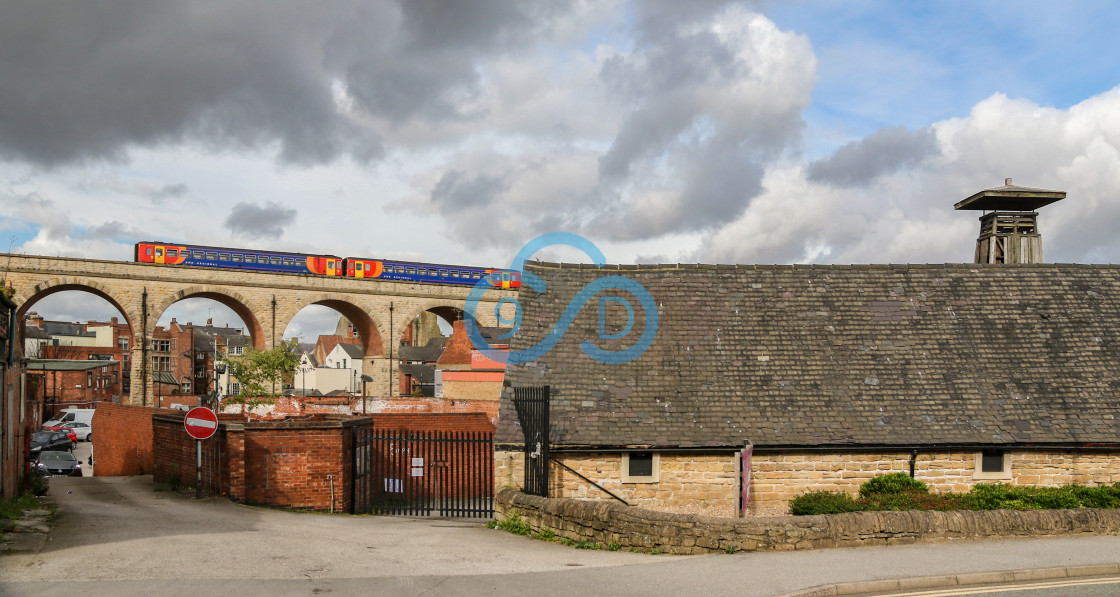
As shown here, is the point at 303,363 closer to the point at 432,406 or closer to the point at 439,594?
the point at 432,406

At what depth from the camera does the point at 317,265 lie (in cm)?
4862

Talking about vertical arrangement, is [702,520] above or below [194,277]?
below

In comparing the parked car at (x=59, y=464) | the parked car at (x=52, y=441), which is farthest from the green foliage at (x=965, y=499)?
the parked car at (x=52, y=441)

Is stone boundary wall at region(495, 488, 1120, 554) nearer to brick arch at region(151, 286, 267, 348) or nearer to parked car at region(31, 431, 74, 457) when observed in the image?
parked car at region(31, 431, 74, 457)

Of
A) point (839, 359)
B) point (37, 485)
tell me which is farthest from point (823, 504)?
point (37, 485)

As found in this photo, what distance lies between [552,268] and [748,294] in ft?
13.7

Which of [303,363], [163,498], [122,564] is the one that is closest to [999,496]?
[122,564]

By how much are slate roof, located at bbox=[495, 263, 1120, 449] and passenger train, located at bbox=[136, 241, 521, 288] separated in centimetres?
3330

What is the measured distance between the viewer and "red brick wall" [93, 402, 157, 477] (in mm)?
21531

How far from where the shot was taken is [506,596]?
8094 millimetres

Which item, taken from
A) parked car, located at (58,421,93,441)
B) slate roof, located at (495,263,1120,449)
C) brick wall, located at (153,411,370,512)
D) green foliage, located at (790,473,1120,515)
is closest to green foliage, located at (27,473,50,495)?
brick wall, located at (153,411,370,512)

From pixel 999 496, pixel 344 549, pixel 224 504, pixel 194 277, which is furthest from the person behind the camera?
pixel 194 277

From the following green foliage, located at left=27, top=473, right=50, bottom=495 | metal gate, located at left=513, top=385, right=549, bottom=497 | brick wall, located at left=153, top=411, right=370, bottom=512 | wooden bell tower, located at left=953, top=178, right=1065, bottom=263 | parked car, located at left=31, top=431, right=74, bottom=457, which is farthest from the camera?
parked car, located at left=31, top=431, right=74, bottom=457

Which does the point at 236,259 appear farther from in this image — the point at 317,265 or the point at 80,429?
the point at 80,429
